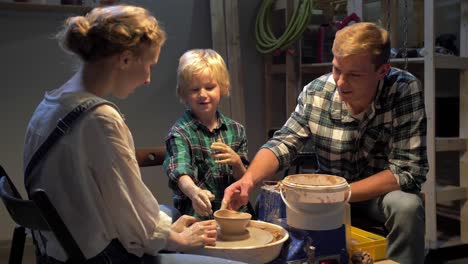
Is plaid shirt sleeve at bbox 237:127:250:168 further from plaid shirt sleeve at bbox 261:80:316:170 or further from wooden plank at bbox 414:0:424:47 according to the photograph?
wooden plank at bbox 414:0:424:47

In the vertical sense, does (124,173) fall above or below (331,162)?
above


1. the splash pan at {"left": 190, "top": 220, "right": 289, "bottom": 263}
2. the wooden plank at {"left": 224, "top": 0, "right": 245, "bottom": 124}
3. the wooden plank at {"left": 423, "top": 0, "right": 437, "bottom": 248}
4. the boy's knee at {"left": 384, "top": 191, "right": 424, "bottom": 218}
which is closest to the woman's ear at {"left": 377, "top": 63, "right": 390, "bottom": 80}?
the boy's knee at {"left": 384, "top": 191, "right": 424, "bottom": 218}

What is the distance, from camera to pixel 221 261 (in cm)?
132

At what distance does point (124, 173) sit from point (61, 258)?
0.26 m

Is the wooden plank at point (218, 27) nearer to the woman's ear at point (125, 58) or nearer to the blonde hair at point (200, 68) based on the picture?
the blonde hair at point (200, 68)

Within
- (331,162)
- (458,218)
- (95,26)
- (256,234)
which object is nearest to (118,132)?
(95,26)

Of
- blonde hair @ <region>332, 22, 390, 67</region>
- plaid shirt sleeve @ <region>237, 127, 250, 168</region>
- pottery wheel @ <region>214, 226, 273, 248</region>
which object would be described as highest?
blonde hair @ <region>332, 22, 390, 67</region>

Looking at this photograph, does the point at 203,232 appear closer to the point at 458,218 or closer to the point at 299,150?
the point at 299,150

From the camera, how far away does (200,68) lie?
2.03m

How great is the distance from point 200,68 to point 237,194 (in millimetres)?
559

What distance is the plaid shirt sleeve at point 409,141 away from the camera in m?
1.88

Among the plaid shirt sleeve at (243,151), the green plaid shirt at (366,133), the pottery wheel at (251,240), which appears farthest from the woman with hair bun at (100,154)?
the green plaid shirt at (366,133)

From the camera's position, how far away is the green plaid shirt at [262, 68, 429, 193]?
6.25ft

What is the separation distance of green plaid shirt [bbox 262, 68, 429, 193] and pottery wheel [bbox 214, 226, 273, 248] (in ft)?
2.04
